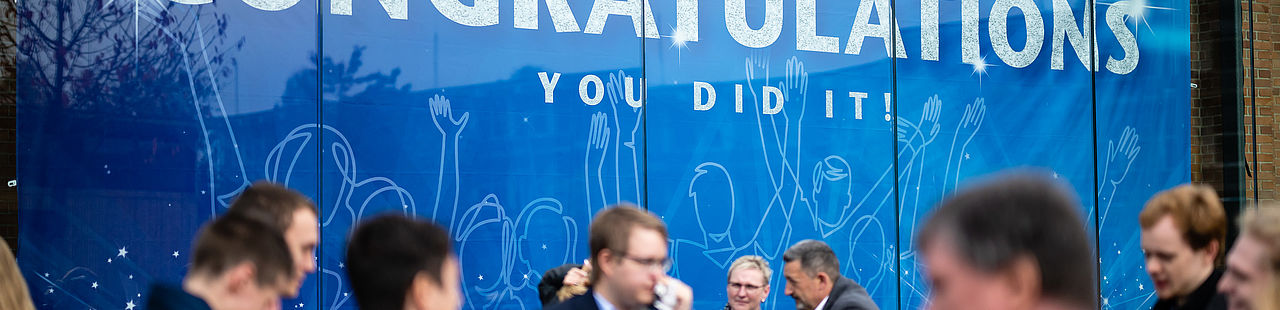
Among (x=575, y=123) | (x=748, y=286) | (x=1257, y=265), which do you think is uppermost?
(x=575, y=123)

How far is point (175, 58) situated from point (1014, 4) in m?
6.25

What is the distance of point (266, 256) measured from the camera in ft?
8.87

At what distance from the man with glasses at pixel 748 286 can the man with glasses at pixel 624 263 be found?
8.46ft

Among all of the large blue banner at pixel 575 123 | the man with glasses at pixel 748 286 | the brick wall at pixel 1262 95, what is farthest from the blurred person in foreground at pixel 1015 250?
the brick wall at pixel 1262 95

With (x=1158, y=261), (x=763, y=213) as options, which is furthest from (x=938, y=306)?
(x=763, y=213)

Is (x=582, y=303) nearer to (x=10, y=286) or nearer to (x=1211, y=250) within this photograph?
(x=10, y=286)

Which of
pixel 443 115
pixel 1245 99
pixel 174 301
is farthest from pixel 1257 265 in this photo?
pixel 1245 99

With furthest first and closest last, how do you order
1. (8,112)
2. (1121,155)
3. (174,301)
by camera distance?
1. (1121,155)
2. (8,112)
3. (174,301)

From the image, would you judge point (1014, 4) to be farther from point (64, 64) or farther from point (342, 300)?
point (64, 64)

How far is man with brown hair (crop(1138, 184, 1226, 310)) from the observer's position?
11.3 ft

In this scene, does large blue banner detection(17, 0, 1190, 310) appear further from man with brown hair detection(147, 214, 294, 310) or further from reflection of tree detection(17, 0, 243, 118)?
man with brown hair detection(147, 214, 294, 310)

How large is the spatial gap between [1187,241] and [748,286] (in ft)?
10.8

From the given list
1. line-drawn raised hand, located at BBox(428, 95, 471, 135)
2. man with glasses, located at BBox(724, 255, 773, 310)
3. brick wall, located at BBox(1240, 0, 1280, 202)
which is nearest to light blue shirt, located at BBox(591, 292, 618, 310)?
man with glasses, located at BBox(724, 255, 773, 310)

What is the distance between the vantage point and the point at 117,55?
718cm
